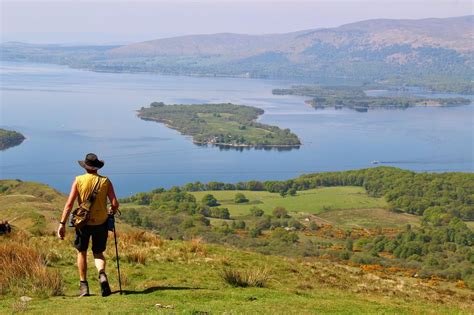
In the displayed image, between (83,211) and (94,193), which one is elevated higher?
(94,193)

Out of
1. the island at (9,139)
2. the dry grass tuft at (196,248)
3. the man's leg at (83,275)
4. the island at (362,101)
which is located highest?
the man's leg at (83,275)

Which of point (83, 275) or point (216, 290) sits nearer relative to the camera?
point (83, 275)

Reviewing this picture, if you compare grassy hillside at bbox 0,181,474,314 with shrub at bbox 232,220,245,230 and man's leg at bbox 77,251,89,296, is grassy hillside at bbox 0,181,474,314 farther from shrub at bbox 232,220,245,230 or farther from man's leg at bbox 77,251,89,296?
shrub at bbox 232,220,245,230

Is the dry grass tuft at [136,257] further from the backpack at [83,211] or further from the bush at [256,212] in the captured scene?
the bush at [256,212]

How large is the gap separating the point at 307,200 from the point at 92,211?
51952 millimetres

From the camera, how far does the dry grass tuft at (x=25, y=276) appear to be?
6.34 m

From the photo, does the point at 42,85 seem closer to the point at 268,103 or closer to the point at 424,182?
the point at 268,103

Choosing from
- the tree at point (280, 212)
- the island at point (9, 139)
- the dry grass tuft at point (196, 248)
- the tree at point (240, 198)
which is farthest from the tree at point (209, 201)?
the dry grass tuft at point (196, 248)

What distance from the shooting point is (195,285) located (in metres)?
7.28

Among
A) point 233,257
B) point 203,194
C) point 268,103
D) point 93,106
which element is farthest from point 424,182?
point 268,103

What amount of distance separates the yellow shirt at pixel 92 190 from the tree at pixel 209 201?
154ft

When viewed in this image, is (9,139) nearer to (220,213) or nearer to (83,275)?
(220,213)

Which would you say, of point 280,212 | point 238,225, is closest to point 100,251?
point 238,225

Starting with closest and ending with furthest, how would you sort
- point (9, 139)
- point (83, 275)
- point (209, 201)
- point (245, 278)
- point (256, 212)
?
point (83, 275)
point (245, 278)
point (256, 212)
point (209, 201)
point (9, 139)
